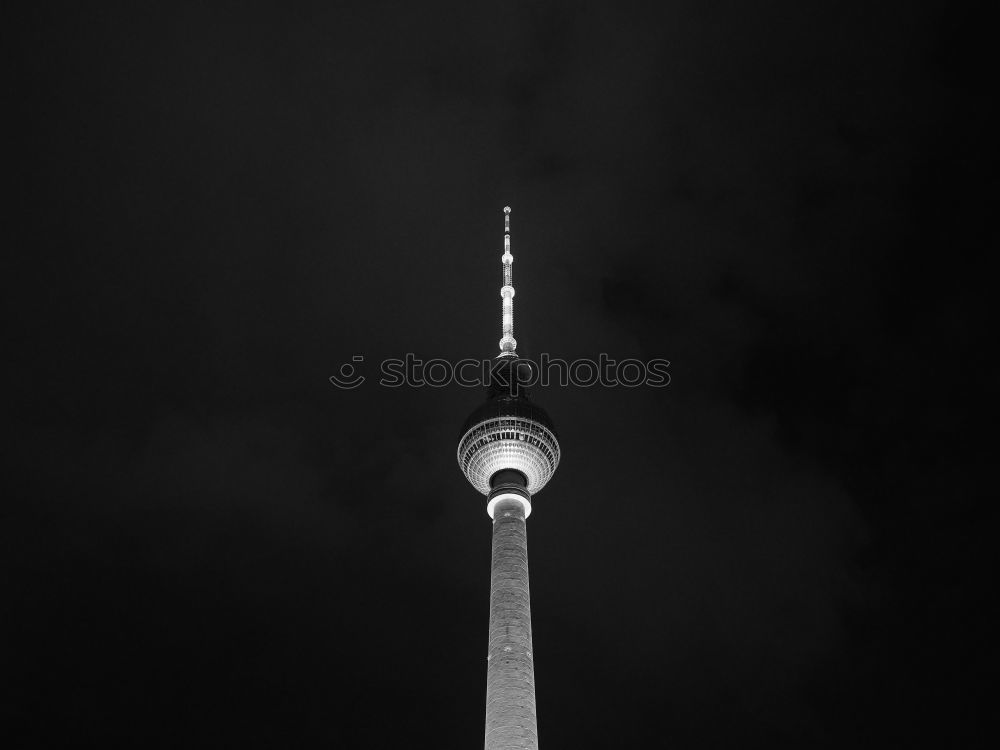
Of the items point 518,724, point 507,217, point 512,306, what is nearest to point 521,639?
point 518,724

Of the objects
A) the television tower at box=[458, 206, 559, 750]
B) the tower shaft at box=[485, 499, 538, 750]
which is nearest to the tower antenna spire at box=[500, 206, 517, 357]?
the television tower at box=[458, 206, 559, 750]

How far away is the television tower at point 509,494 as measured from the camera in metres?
72.6

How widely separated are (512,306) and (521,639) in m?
38.6

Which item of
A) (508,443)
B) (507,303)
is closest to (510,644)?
(508,443)

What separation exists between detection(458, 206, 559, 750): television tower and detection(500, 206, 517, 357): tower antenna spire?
4.0 inches

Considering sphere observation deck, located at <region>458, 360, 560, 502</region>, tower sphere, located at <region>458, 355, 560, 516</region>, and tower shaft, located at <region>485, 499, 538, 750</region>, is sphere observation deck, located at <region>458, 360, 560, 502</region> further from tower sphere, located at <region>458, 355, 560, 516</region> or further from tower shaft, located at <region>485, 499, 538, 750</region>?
tower shaft, located at <region>485, 499, 538, 750</region>

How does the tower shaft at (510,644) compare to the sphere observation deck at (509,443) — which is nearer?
the tower shaft at (510,644)

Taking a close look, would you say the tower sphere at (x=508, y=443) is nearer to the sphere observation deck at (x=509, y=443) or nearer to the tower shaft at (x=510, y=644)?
the sphere observation deck at (x=509, y=443)

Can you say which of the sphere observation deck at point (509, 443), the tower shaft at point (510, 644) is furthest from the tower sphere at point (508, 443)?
the tower shaft at point (510, 644)

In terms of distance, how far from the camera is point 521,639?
77.0m

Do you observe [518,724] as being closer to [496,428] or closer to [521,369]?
[496,428]

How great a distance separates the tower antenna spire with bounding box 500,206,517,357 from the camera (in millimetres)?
99875

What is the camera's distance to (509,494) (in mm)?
87688

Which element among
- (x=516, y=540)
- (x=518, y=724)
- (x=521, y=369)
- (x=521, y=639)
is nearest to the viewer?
(x=518, y=724)
